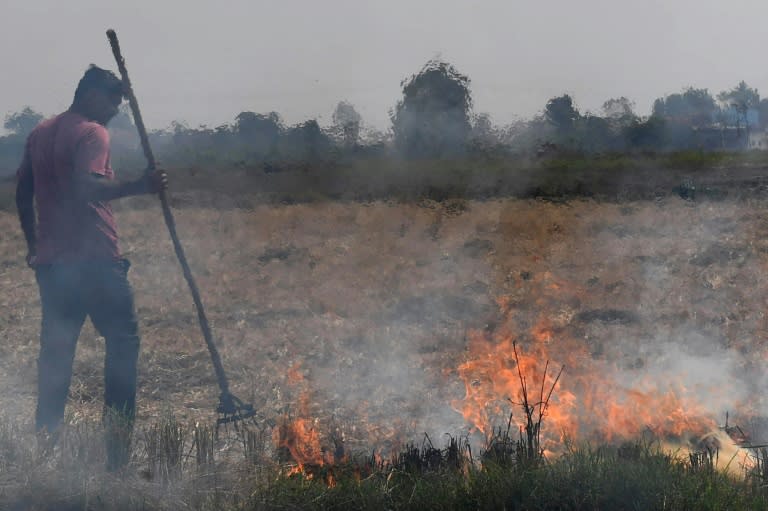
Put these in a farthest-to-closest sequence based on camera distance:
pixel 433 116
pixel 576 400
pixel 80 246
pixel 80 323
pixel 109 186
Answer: pixel 433 116 → pixel 576 400 → pixel 80 323 → pixel 80 246 → pixel 109 186

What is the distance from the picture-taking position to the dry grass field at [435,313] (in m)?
4.46

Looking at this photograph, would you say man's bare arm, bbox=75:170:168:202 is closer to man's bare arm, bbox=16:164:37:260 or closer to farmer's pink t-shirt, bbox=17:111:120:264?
farmer's pink t-shirt, bbox=17:111:120:264

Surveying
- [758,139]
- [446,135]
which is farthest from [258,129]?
[758,139]

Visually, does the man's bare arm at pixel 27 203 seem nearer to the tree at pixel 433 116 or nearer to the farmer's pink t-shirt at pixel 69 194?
the farmer's pink t-shirt at pixel 69 194

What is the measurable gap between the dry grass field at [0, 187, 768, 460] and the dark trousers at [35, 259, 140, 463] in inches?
18.9

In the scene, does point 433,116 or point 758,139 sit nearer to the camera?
point 433,116

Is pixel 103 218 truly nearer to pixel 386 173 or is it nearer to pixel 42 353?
pixel 42 353

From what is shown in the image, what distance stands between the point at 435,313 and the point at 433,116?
1974 mm

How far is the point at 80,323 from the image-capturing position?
3562mm

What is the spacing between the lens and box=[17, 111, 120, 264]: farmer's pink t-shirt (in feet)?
11.1

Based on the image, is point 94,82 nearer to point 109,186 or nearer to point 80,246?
point 109,186

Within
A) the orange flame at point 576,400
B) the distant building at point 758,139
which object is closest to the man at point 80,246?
the orange flame at point 576,400

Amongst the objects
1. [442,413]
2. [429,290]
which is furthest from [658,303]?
[442,413]

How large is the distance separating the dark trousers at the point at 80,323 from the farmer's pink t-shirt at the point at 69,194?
75 mm
